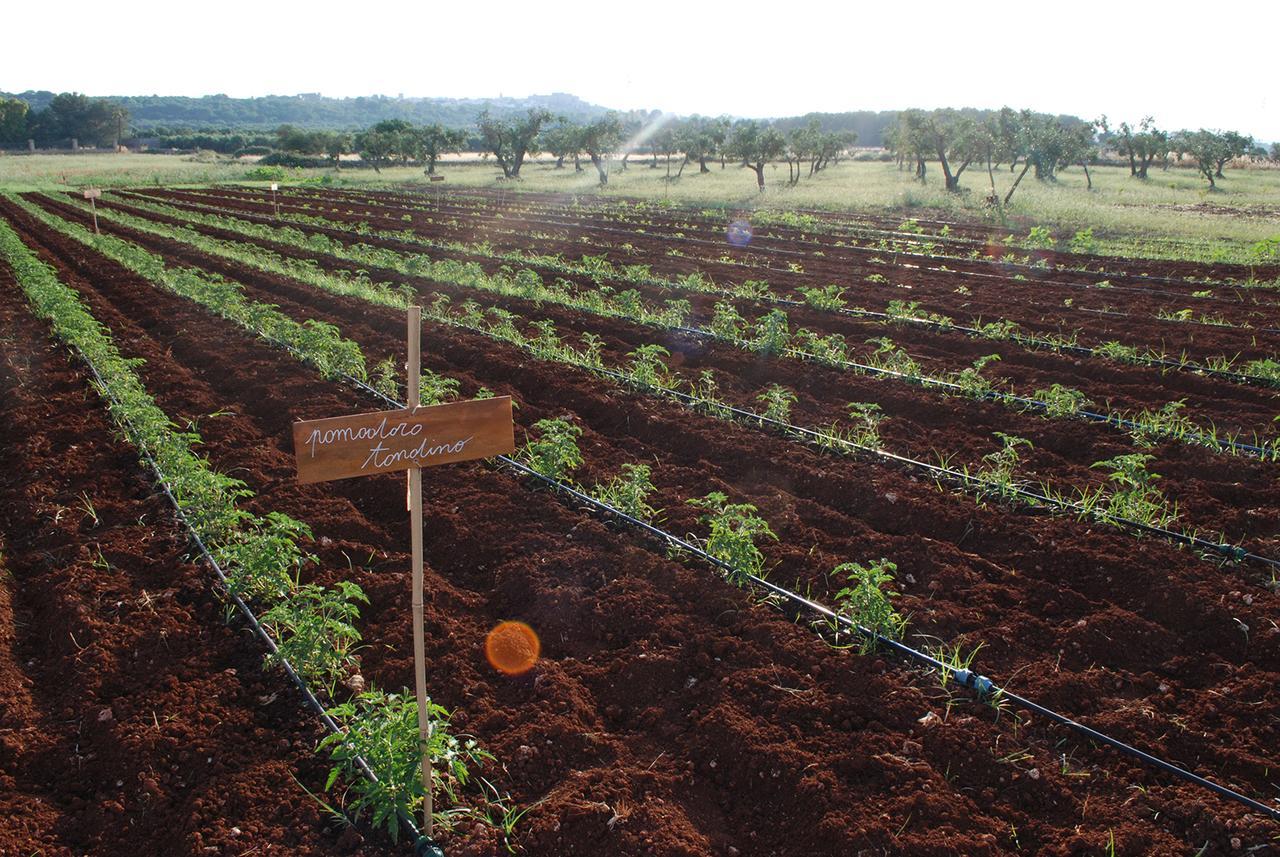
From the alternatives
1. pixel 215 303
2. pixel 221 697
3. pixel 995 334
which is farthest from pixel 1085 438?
pixel 215 303

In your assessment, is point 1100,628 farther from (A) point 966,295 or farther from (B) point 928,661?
(A) point 966,295

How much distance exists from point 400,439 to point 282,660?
6.28 ft

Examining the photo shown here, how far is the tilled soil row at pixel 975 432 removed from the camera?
6133 mm

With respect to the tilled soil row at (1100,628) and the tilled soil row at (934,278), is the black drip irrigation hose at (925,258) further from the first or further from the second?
the tilled soil row at (1100,628)

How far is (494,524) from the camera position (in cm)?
587

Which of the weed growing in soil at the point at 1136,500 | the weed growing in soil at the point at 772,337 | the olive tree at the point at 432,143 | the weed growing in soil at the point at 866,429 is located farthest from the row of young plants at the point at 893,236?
the olive tree at the point at 432,143

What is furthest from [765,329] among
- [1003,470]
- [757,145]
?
[757,145]

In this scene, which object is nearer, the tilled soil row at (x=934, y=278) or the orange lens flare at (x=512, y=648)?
the orange lens flare at (x=512, y=648)

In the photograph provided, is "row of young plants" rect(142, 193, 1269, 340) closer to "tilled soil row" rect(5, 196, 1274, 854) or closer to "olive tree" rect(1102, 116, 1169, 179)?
"tilled soil row" rect(5, 196, 1274, 854)

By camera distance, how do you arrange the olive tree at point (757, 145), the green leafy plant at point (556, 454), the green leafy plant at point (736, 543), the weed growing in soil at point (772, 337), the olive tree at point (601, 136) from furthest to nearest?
the olive tree at point (601, 136), the olive tree at point (757, 145), the weed growing in soil at point (772, 337), the green leafy plant at point (556, 454), the green leafy plant at point (736, 543)

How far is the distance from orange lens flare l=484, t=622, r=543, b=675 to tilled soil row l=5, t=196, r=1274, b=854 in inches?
76.9

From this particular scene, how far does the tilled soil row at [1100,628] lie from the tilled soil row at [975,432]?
3.51 feet

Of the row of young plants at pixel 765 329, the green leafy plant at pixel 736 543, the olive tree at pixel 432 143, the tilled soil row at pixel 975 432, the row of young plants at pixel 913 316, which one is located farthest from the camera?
the olive tree at pixel 432 143

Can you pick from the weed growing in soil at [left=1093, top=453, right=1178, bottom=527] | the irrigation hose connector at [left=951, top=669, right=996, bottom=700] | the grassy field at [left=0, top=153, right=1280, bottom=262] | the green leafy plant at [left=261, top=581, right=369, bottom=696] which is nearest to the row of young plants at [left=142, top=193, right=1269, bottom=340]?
the weed growing in soil at [left=1093, top=453, right=1178, bottom=527]
